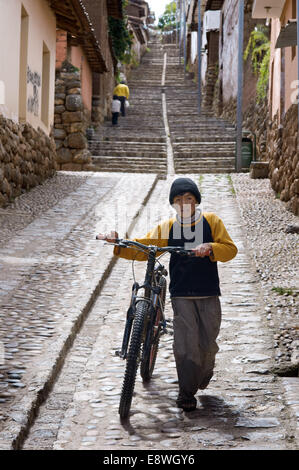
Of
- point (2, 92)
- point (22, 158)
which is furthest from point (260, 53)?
point (2, 92)

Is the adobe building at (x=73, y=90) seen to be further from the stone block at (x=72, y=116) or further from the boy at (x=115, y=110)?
the boy at (x=115, y=110)

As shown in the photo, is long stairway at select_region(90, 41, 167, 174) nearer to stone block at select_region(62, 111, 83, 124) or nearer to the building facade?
stone block at select_region(62, 111, 83, 124)

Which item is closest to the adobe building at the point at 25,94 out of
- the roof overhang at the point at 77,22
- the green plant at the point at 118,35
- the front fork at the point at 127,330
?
the roof overhang at the point at 77,22

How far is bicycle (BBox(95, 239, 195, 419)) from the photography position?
14.2 feet

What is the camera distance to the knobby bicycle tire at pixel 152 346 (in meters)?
4.74

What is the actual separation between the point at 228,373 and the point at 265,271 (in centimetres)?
288

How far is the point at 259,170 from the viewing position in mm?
16281

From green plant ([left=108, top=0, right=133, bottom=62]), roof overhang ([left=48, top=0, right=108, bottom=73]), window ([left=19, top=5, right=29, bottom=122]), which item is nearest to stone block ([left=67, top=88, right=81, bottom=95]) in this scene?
roof overhang ([left=48, top=0, right=108, bottom=73])

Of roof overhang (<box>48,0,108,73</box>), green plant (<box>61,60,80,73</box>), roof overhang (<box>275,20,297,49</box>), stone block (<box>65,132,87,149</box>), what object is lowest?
stone block (<box>65,132,87,149</box>)

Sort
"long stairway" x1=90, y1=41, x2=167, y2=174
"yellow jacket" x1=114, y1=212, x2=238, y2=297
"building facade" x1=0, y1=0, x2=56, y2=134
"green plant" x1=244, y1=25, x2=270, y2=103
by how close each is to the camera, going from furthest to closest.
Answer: "green plant" x1=244, y1=25, x2=270, y2=103, "long stairway" x1=90, y1=41, x2=167, y2=174, "building facade" x1=0, y1=0, x2=56, y2=134, "yellow jacket" x1=114, y1=212, x2=238, y2=297

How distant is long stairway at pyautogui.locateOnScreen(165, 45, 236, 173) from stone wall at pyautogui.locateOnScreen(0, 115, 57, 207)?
3.74 m

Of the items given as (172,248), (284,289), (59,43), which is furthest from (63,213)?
(59,43)

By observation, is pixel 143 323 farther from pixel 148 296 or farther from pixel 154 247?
pixel 154 247

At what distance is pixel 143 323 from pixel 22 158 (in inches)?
361
